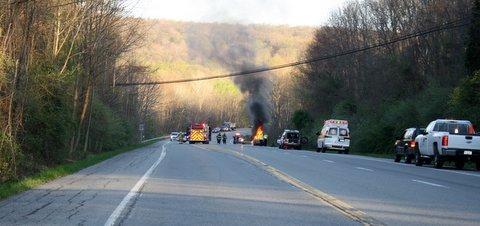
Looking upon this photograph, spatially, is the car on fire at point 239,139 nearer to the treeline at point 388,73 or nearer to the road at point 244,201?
the treeline at point 388,73

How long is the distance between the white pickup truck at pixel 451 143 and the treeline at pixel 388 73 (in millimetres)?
8735

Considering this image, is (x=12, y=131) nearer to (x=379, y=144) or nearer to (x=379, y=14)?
(x=379, y=144)

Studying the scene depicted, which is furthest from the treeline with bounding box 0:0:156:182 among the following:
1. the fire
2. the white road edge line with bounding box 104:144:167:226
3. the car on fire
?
the car on fire

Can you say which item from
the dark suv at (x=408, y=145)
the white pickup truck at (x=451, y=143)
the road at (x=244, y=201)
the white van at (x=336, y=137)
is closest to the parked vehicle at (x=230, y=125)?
the white van at (x=336, y=137)

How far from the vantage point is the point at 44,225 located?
34.7ft

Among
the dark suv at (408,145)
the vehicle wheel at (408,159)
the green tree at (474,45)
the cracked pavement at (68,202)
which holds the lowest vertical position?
the cracked pavement at (68,202)

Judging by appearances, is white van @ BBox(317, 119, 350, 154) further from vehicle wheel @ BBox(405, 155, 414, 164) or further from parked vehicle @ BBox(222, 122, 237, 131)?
parked vehicle @ BBox(222, 122, 237, 131)

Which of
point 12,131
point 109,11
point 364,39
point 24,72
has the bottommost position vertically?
point 12,131

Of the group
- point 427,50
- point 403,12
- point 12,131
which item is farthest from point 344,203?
point 403,12

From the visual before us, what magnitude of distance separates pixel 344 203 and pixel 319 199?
0.89m

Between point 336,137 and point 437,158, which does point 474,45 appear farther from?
point 336,137

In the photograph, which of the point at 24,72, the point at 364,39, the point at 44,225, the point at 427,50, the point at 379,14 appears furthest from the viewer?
the point at 364,39

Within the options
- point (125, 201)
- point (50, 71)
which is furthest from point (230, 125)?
point (125, 201)

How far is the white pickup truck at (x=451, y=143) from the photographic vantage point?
90.0ft
